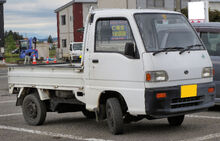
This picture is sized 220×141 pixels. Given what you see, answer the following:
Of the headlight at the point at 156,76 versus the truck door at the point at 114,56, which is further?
the truck door at the point at 114,56

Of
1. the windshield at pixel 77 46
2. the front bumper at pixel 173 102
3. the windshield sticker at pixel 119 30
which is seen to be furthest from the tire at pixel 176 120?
the windshield at pixel 77 46

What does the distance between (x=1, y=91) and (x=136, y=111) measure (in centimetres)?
1034

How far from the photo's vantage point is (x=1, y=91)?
15.9m

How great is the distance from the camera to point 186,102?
6680 millimetres

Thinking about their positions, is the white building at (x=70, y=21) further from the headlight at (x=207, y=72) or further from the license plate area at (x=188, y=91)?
the license plate area at (x=188, y=91)

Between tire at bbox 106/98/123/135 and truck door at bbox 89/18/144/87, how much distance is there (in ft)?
0.94

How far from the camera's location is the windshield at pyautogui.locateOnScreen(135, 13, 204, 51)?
6707mm

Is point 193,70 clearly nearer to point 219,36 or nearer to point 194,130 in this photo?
point 194,130

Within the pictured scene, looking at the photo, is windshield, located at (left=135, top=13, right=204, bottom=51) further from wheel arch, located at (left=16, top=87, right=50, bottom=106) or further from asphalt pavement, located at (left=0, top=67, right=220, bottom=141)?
wheel arch, located at (left=16, top=87, right=50, bottom=106)

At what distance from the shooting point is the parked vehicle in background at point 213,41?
9180 millimetres

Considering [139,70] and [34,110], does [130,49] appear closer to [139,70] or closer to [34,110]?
[139,70]

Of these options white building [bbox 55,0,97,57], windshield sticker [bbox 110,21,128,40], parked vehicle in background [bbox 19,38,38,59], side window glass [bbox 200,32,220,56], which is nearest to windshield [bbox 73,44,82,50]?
parked vehicle in background [bbox 19,38,38,59]

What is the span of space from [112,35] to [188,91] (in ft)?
4.99

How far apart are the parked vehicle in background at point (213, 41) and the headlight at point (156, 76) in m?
3.05
